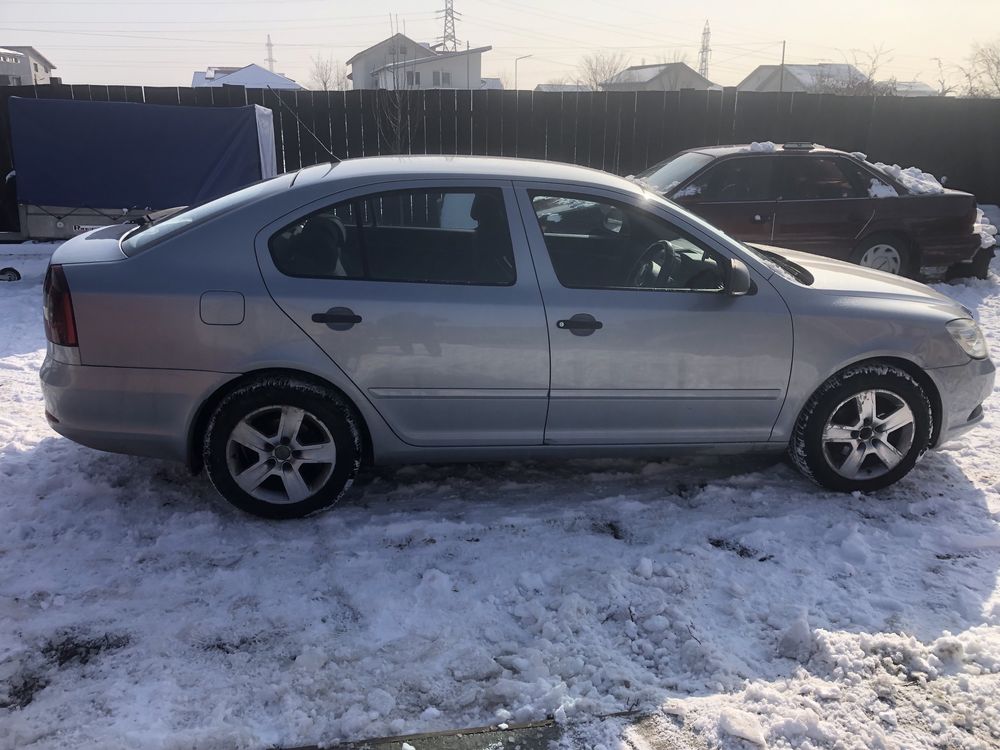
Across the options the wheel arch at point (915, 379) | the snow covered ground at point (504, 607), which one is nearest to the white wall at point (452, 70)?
the wheel arch at point (915, 379)

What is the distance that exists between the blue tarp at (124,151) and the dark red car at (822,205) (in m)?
5.25

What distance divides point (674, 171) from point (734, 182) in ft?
2.22

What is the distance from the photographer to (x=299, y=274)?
380cm

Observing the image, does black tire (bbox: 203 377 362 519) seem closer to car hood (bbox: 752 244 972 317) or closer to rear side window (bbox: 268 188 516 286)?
rear side window (bbox: 268 188 516 286)

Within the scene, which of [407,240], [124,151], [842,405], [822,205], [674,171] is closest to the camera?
[407,240]

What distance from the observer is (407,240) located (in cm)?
397

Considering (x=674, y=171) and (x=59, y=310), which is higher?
(x=674, y=171)

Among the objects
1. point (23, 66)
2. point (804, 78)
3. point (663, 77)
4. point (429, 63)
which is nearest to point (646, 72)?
point (663, 77)

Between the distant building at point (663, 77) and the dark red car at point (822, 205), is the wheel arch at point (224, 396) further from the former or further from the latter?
the distant building at point (663, 77)

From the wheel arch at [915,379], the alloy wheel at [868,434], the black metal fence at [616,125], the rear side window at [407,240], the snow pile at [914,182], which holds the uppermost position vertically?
the black metal fence at [616,125]

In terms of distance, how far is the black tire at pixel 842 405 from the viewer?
421 cm

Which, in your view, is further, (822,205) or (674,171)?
(674,171)

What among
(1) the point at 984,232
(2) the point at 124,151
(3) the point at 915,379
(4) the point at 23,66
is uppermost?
(4) the point at 23,66

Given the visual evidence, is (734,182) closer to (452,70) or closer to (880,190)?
(880,190)
